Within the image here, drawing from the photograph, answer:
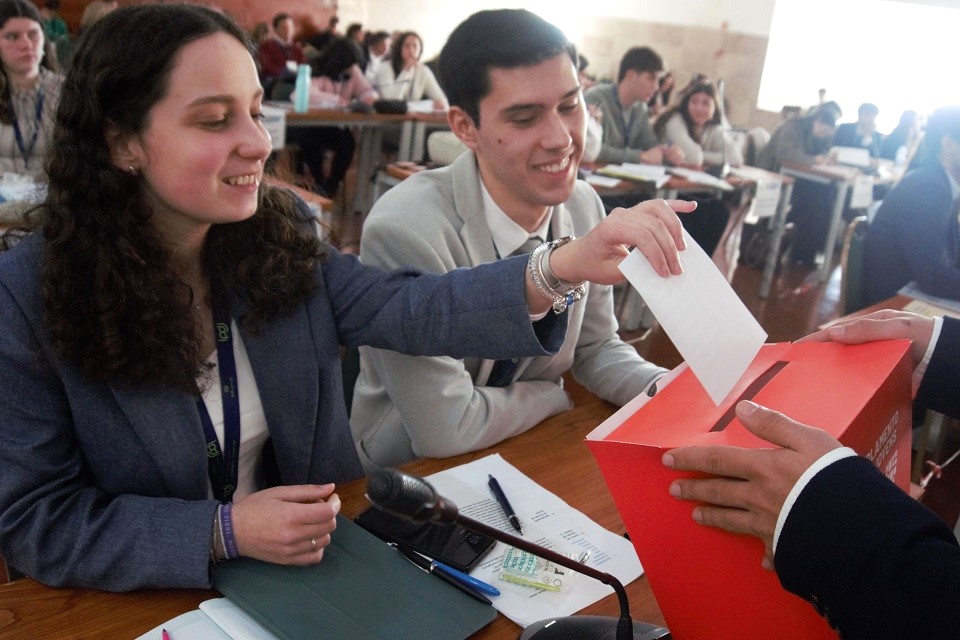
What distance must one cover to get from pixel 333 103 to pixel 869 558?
631 centimetres

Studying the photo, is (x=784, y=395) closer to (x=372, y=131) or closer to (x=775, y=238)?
(x=775, y=238)

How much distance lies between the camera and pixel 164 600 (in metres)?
0.97

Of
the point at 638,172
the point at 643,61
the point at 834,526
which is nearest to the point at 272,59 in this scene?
the point at 643,61

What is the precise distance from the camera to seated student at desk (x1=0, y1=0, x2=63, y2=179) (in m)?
3.40

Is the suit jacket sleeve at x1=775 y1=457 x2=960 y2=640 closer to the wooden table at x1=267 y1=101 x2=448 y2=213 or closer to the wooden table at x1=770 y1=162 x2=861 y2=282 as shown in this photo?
the wooden table at x1=267 y1=101 x2=448 y2=213

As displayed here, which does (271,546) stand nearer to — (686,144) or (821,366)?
(821,366)

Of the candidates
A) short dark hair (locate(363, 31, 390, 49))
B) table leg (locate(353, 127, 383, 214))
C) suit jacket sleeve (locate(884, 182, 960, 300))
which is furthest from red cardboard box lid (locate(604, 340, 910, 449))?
short dark hair (locate(363, 31, 390, 49))

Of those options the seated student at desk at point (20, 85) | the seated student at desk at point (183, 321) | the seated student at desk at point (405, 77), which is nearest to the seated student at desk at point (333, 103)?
the seated student at desk at point (405, 77)

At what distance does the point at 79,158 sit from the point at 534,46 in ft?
2.88

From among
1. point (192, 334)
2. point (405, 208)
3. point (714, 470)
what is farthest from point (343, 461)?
point (714, 470)

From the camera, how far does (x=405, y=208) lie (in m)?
1.62

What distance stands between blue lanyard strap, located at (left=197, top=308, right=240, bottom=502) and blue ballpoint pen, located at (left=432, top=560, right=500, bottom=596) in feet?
1.33

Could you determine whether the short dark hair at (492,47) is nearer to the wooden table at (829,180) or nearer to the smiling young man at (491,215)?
the smiling young man at (491,215)

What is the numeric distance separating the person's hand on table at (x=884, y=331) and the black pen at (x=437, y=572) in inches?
21.6
